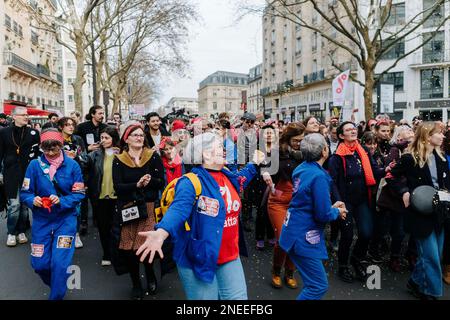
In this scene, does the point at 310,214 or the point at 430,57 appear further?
the point at 430,57

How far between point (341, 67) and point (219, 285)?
1494 inches

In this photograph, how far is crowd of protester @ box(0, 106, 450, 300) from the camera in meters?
2.88

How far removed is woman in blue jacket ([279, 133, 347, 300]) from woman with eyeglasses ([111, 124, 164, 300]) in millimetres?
1571

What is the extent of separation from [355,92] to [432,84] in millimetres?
7087

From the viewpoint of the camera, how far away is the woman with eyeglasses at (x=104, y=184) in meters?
5.25

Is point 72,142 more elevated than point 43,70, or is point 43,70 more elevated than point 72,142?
point 43,70

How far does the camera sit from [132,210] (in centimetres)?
418

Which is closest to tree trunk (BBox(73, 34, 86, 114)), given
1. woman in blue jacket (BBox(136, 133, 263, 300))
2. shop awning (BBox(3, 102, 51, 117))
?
shop awning (BBox(3, 102, 51, 117))

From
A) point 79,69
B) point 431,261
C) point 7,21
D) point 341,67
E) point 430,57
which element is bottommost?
point 431,261

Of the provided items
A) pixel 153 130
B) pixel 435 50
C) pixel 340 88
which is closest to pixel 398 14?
pixel 435 50

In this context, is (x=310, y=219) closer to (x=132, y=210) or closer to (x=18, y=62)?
(x=132, y=210)

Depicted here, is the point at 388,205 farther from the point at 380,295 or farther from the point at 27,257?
the point at 27,257

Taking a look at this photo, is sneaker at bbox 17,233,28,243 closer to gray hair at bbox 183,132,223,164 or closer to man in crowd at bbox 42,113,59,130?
man in crowd at bbox 42,113,59,130

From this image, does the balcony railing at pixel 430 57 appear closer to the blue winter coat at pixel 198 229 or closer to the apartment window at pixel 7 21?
the apartment window at pixel 7 21
